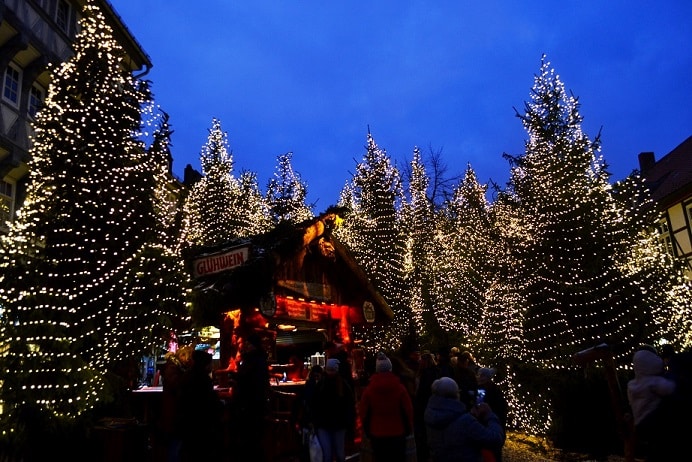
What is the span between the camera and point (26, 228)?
30.7 ft

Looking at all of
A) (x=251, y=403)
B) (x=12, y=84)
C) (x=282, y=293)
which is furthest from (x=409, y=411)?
(x=12, y=84)

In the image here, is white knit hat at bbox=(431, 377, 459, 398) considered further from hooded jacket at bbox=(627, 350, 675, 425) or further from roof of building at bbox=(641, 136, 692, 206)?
roof of building at bbox=(641, 136, 692, 206)

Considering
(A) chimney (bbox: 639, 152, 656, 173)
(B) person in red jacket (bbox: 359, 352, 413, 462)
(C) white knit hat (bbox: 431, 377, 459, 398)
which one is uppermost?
(A) chimney (bbox: 639, 152, 656, 173)

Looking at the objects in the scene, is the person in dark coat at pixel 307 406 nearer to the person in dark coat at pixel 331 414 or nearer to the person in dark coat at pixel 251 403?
the person in dark coat at pixel 331 414

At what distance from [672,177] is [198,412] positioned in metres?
27.5

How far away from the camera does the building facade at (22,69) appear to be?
14953mm

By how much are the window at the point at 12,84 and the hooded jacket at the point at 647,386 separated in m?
17.6

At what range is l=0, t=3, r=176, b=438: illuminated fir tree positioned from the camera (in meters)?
7.73

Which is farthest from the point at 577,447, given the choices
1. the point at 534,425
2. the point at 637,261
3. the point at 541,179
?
the point at 541,179

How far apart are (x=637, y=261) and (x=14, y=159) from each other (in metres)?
17.5

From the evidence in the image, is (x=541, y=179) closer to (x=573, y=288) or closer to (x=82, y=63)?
(x=573, y=288)

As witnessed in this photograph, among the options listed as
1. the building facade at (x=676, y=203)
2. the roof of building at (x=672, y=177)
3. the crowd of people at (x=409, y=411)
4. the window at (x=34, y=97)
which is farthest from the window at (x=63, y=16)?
the building facade at (x=676, y=203)

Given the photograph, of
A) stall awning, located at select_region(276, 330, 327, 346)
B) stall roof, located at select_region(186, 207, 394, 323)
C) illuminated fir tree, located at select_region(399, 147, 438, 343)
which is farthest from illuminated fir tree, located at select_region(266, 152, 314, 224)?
stall roof, located at select_region(186, 207, 394, 323)

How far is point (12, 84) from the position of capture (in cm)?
1598
